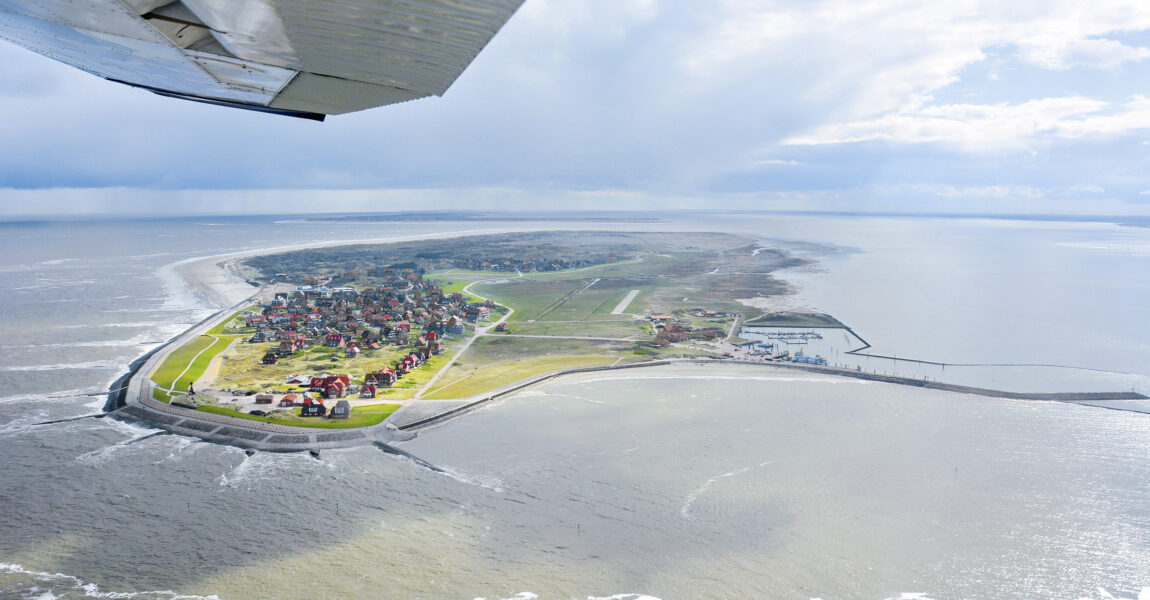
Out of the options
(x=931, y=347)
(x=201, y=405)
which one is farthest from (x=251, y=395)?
(x=931, y=347)

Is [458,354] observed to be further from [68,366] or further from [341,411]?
[68,366]

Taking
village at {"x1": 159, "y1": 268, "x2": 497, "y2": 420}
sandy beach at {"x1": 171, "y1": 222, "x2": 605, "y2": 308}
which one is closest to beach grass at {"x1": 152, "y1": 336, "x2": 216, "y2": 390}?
village at {"x1": 159, "y1": 268, "x2": 497, "y2": 420}

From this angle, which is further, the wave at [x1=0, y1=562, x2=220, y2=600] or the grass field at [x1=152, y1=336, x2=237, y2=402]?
the grass field at [x1=152, y1=336, x2=237, y2=402]

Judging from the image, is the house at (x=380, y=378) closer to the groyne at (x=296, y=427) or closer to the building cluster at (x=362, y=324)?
the building cluster at (x=362, y=324)

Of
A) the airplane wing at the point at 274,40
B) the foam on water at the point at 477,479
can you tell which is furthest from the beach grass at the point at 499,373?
the airplane wing at the point at 274,40

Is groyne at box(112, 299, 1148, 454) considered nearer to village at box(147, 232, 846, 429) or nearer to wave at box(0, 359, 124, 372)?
village at box(147, 232, 846, 429)

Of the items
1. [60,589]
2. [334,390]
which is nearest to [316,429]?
[334,390]
